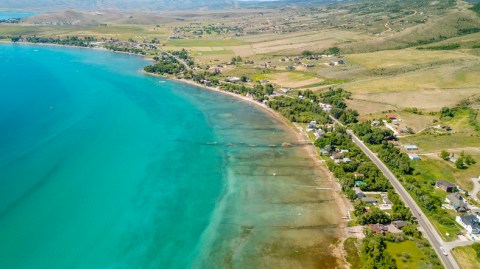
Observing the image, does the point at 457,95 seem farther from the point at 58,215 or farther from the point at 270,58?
the point at 58,215

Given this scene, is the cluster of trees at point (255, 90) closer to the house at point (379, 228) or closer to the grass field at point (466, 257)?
the house at point (379, 228)

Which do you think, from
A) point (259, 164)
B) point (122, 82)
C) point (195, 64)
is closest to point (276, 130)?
point (259, 164)

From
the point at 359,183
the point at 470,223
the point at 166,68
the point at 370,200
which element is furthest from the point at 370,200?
the point at 166,68

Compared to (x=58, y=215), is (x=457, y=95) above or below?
above

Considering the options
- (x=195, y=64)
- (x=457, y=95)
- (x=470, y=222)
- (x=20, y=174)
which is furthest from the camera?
(x=195, y=64)

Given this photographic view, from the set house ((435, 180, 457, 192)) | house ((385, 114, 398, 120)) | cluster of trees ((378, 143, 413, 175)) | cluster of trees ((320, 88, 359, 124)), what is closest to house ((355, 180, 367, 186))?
cluster of trees ((378, 143, 413, 175))

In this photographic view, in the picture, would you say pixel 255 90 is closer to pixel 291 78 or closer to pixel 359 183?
pixel 291 78
